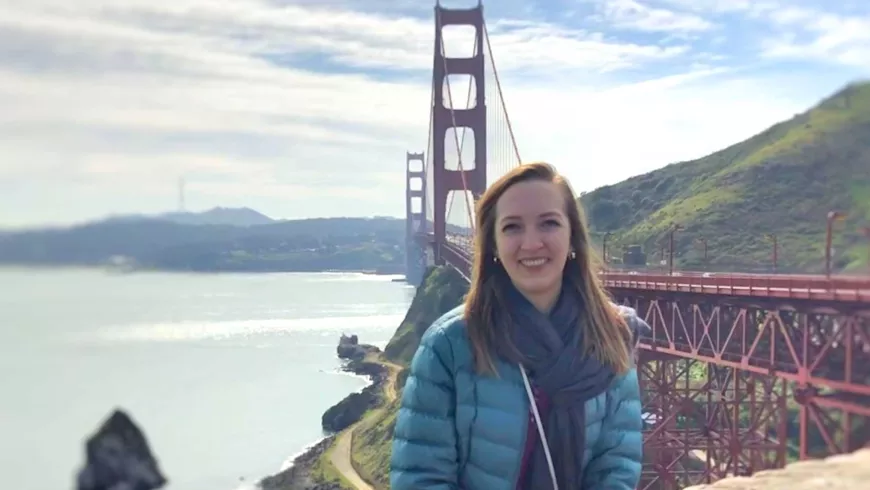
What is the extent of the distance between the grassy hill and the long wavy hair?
1.28ft

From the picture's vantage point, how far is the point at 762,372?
10.2m

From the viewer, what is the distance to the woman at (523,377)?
6.50 ft

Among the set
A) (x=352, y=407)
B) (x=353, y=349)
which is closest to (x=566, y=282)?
(x=352, y=407)

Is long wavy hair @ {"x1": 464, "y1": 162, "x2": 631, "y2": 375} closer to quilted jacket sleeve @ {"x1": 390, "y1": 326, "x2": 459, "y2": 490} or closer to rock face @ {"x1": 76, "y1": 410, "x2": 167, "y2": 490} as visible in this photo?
quilted jacket sleeve @ {"x1": 390, "y1": 326, "x2": 459, "y2": 490}

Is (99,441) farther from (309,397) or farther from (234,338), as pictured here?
(234,338)


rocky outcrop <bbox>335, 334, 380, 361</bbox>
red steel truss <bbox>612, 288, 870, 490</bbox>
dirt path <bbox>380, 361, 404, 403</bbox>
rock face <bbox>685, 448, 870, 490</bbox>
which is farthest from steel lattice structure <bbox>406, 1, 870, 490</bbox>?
rocky outcrop <bbox>335, 334, 380, 361</bbox>

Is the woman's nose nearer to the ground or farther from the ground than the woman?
farther from the ground

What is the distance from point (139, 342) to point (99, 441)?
49.6 metres

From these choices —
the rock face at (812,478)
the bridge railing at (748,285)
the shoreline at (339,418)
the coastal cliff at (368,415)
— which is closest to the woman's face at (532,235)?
the rock face at (812,478)

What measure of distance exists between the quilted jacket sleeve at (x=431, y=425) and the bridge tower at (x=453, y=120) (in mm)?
37812

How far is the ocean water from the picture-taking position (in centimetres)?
2289

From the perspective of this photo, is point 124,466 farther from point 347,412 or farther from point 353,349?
point 353,349

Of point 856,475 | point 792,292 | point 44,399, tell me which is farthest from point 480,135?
point 856,475

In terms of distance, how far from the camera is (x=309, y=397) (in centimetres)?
4169
